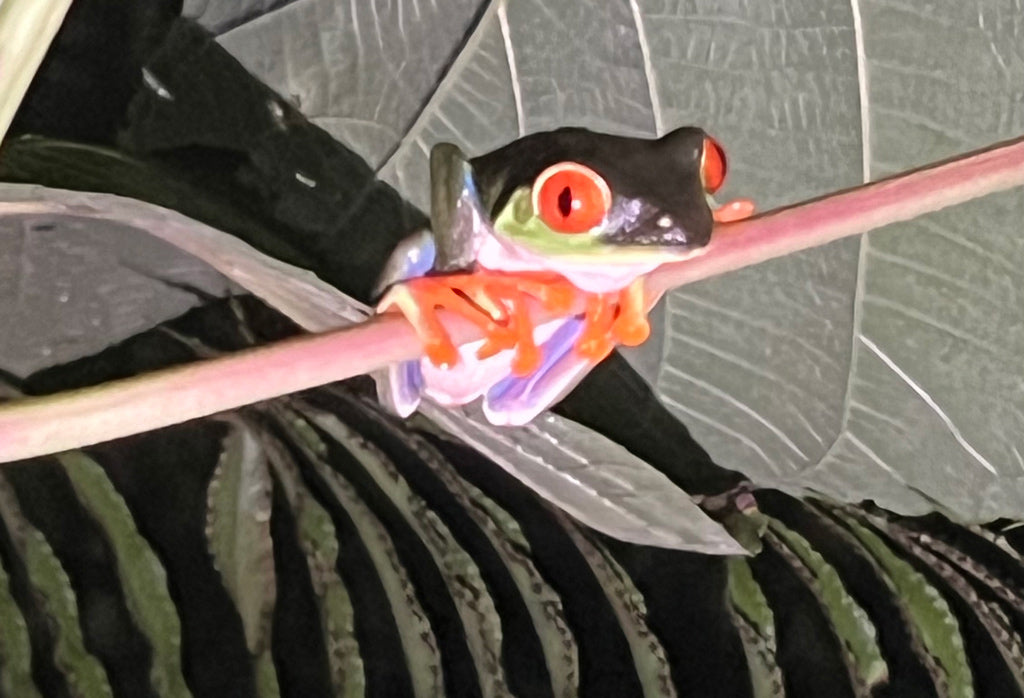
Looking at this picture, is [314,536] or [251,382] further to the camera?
[314,536]

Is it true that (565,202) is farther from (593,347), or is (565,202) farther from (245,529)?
(245,529)

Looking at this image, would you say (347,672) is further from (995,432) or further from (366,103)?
(995,432)

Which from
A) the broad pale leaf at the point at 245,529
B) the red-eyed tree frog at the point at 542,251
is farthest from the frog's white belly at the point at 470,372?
the broad pale leaf at the point at 245,529

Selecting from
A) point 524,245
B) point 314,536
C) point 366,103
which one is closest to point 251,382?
point 524,245

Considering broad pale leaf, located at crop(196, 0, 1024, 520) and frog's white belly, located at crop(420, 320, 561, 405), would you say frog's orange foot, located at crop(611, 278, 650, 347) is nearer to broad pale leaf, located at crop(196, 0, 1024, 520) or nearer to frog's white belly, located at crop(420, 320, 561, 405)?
frog's white belly, located at crop(420, 320, 561, 405)

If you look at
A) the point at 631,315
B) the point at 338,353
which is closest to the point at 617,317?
the point at 631,315

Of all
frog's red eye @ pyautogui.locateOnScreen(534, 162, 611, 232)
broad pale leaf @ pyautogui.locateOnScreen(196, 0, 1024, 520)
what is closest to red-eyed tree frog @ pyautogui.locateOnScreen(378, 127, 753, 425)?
frog's red eye @ pyautogui.locateOnScreen(534, 162, 611, 232)
